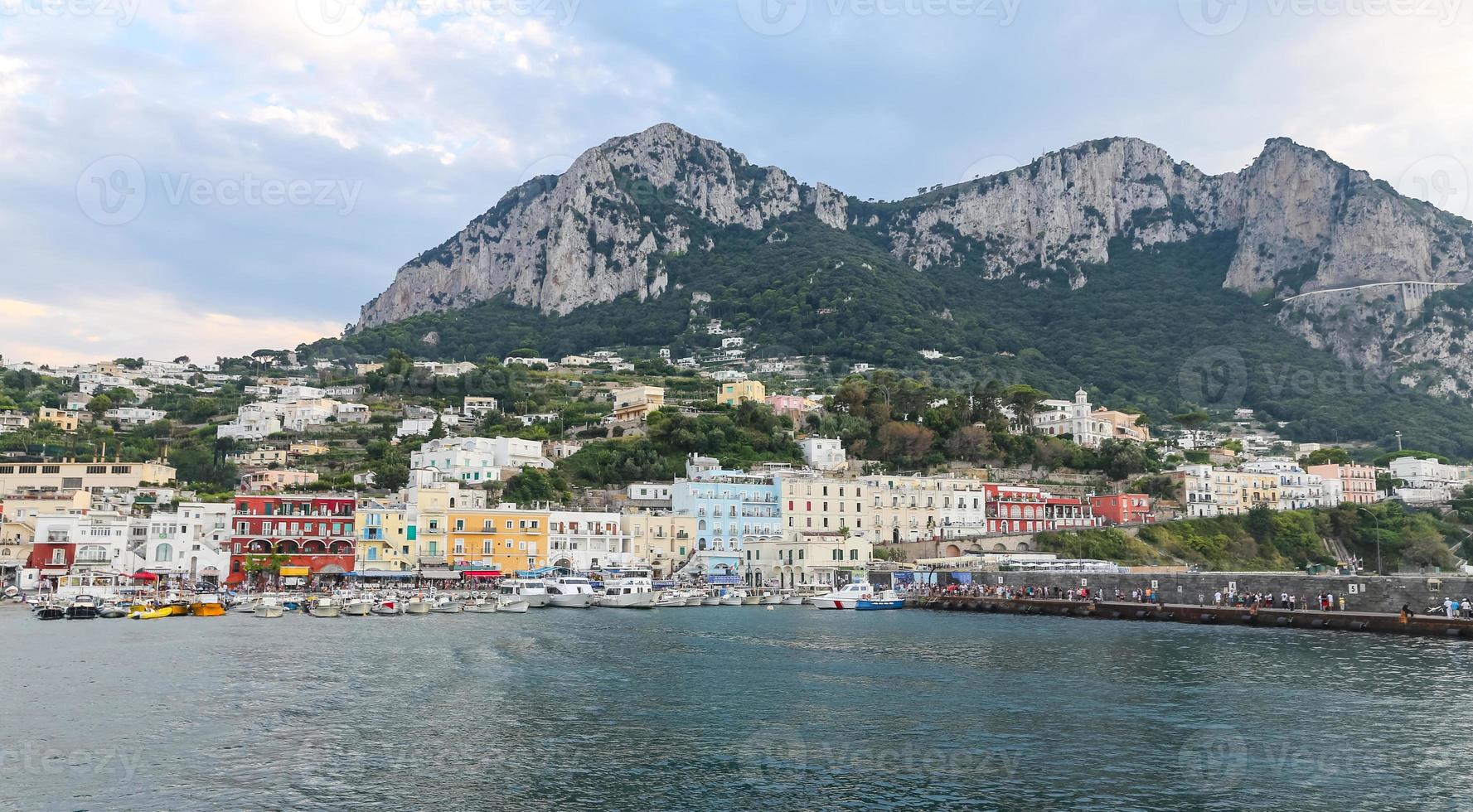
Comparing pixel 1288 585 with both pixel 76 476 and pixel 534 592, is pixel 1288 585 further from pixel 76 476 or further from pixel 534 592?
pixel 76 476

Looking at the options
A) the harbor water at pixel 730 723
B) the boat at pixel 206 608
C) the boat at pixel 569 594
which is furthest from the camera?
the boat at pixel 569 594

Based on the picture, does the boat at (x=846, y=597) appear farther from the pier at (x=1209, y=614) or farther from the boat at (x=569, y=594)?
the boat at (x=569, y=594)

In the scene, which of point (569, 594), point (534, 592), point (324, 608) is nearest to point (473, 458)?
point (534, 592)

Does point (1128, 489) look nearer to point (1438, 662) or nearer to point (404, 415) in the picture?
point (1438, 662)

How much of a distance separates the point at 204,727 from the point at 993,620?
47.2 metres

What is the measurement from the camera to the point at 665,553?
91812 millimetres

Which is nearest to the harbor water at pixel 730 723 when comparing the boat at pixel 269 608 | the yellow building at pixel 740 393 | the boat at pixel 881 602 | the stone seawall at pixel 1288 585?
the stone seawall at pixel 1288 585

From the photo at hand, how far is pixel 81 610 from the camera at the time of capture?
61.8 m

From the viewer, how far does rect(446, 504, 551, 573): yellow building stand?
3292 inches

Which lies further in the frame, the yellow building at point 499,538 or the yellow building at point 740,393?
the yellow building at point 740,393

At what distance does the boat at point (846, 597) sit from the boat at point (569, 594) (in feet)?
53.5

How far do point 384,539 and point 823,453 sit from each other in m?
45.7

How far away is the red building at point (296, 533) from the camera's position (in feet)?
263

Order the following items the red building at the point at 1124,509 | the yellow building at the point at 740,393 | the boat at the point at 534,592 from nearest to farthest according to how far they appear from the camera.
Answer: the boat at the point at 534,592
the red building at the point at 1124,509
the yellow building at the point at 740,393
